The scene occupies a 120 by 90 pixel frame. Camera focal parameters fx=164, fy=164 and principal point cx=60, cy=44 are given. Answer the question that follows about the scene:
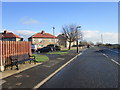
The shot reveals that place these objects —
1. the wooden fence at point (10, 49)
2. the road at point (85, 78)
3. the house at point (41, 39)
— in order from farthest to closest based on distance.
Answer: the house at point (41, 39)
the wooden fence at point (10, 49)
the road at point (85, 78)

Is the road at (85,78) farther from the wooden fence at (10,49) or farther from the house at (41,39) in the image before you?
the house at (41,39)

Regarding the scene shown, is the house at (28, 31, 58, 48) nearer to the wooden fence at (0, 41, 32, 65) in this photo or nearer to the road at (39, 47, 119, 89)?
the wooden fence at (0, 41, 32, 65)

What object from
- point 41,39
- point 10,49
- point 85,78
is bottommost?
point 85,78

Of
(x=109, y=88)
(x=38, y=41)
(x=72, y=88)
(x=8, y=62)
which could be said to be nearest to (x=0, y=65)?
(x=8, y=62)

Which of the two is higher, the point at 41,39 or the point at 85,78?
the point at 41,39

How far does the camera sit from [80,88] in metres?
6.20

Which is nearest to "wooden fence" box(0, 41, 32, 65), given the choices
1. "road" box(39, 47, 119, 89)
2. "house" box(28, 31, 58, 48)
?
"road" box(39, 47, 119, 89)

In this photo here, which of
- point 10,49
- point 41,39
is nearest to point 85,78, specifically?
point 10,49

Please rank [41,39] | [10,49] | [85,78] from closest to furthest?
1. [85,78]
2. [10,49]
3. [41,39]

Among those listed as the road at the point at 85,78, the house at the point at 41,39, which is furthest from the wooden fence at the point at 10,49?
the house at the point at 41,39

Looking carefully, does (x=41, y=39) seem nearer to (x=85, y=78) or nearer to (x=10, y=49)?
(x=10, y=49)

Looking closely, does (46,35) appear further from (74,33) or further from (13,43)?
(13,43)

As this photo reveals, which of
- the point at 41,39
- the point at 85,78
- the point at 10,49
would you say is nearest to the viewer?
the point at 85,78

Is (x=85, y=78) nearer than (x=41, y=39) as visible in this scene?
Yes
